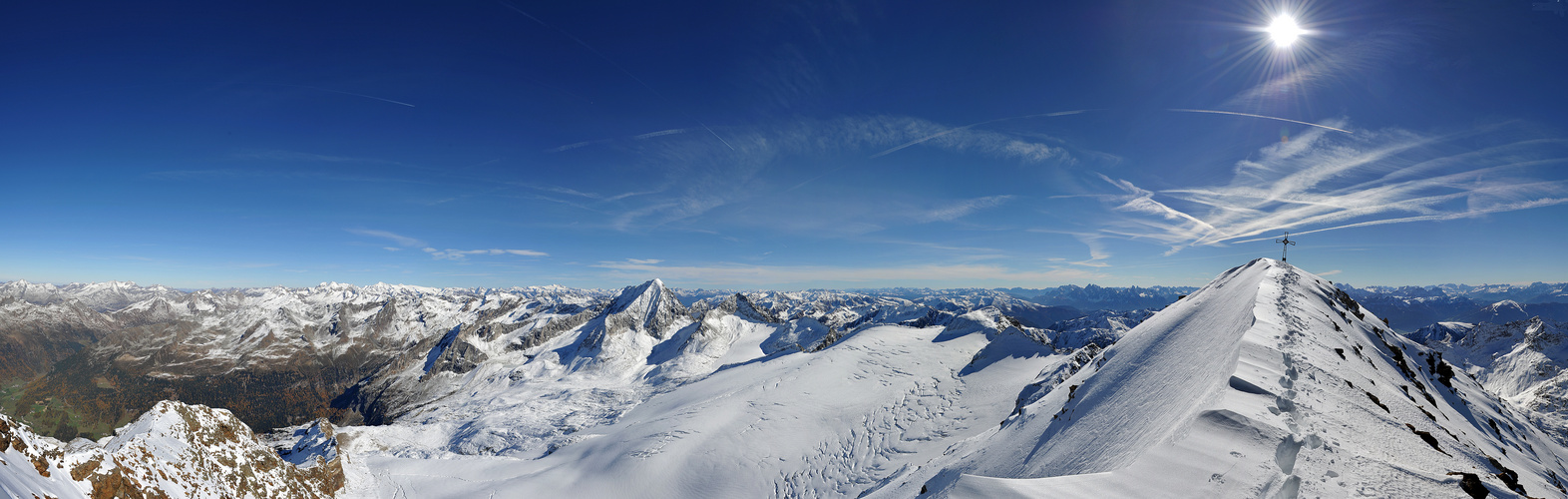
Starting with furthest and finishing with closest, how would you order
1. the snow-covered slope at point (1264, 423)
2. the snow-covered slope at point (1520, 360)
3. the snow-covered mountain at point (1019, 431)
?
the snow-covered slope at point (1520, 360)
the snow-covered mountain at point (1019, 431)
the snow-covered slope at point (1264, 423)

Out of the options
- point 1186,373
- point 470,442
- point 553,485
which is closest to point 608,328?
point 470,442

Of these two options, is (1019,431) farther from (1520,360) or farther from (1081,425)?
(1520,360)

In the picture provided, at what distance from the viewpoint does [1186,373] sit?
A: 56.4ft

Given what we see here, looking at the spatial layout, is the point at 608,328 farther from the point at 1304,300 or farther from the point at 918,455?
the point at 1304,300

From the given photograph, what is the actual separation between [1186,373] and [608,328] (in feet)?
635

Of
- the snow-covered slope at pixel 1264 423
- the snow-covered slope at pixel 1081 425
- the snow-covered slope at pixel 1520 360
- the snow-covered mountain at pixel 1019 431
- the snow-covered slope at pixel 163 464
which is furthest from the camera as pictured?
the snow-covered slope at pixel 1520 360

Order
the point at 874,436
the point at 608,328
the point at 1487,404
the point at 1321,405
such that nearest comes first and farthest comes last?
the point at 1321,405 → the point at 1487,404 → the point at 874,436 → the point at 608,328

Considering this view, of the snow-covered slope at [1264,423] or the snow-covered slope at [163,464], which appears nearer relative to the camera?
the snow-covered slope at [1264,423]

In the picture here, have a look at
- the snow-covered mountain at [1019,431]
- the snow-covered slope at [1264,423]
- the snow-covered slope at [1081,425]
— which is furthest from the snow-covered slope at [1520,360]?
the snow-covered slope at [1264,423]

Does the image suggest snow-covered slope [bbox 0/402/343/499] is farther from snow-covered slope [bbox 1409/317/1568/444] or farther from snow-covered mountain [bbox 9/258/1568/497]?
snow-covered slope [bbox 1409/317/1568/444]

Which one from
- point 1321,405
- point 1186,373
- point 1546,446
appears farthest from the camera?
point 1546,446

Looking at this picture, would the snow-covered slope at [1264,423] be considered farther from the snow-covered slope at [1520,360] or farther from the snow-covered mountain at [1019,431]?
the snow-covered slope at [1520,360]

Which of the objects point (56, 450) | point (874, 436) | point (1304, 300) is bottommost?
point (874, 436)

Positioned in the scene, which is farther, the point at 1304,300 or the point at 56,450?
the point at 1304,300
